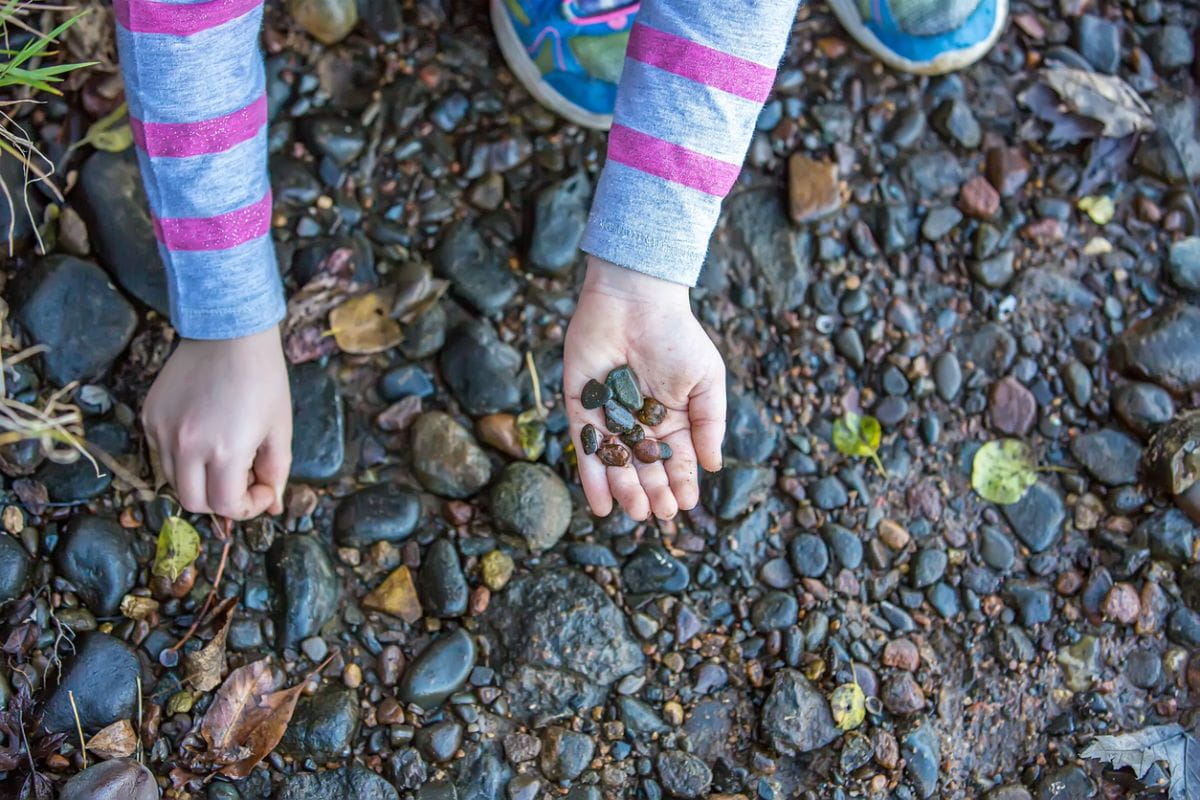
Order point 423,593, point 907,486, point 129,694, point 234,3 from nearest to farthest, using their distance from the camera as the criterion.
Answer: point 234,3 < point 129,694 < point 423,593 < point 907,486

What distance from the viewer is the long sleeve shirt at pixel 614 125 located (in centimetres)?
177

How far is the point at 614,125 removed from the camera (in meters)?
1.91

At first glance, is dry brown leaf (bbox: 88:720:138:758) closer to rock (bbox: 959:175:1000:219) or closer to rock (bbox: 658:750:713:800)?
rock (bbox: 658:750:713:800)

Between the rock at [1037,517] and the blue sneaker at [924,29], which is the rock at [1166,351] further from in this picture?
the blue sneaker at [924,29]

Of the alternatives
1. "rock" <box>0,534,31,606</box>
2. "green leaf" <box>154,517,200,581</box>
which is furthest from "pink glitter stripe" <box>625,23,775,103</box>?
"rock" <box>0,534,31,606</box>

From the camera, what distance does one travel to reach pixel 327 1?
2.47 meters

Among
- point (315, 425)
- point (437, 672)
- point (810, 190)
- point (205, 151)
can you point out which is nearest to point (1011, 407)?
point (810, 190)

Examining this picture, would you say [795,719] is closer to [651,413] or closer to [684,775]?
[684,775]

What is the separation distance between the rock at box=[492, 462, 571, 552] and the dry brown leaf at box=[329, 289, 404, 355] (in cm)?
42

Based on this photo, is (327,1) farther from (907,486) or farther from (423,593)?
(907,486)

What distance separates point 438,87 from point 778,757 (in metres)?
1.73

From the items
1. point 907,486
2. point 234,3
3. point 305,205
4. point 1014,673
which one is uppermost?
point 234,3

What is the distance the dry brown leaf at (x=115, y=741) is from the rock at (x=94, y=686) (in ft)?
0.06

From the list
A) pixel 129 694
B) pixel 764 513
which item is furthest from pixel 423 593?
pixel 764 513
